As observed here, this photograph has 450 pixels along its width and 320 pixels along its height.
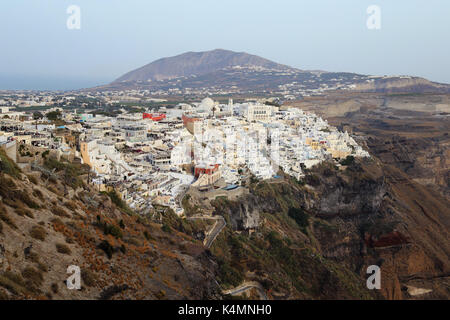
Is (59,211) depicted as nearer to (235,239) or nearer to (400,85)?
(235,239)

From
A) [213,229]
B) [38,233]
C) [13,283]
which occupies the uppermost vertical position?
[38,233]

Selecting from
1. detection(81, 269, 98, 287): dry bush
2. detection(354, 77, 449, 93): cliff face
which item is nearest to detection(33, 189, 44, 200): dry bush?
detection(81, 269, 98, 287): dry bush

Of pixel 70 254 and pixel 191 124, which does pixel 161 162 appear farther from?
pixel 70 254

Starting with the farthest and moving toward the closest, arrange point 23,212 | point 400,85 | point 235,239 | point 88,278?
point 400,85 < point 235,239 < point 23,212 < point 88,278

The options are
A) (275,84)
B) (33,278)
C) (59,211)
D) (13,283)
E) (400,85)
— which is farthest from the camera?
(275,84)

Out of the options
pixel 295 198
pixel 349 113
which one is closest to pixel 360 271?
pixel 295 198

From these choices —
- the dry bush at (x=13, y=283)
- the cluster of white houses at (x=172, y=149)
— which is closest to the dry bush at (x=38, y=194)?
the cluster of white houses at (x=172, y=149)

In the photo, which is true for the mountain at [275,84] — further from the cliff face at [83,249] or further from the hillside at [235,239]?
the cliff face at [83,249]

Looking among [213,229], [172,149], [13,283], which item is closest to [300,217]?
[213,229]

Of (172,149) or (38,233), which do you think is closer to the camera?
(38,233)
